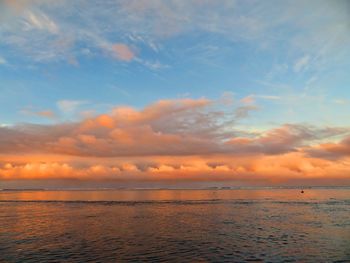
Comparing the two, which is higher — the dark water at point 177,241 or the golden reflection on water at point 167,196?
the golden reflection on water at point 167,196

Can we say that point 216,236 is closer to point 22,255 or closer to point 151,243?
point 151,243

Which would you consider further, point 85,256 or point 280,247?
point 280,247

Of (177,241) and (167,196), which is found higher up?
(167,196)

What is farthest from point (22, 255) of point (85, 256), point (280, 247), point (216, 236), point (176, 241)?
point (280, 247)

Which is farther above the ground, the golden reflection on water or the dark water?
the golden reflection on water

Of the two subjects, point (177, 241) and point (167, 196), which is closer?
point (177, 241)

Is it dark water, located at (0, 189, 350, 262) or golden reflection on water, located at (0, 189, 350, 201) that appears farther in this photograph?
golden reflection on water, located at (0, 189, 350, 201)

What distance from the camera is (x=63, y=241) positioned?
106ft

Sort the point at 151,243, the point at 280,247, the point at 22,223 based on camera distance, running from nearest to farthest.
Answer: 1. the point at 280,247
2. the point at 151,243
3. the point at 22,223

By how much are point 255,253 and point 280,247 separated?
363cm

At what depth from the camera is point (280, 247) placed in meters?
28.8

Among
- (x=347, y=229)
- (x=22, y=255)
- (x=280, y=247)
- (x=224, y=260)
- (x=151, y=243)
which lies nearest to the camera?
(x=224, y=260)

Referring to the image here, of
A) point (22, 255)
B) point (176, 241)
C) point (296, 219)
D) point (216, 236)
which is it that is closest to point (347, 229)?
point (296, 219)

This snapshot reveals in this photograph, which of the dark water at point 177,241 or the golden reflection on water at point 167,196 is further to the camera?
the golden reflection on water at point 167,196
